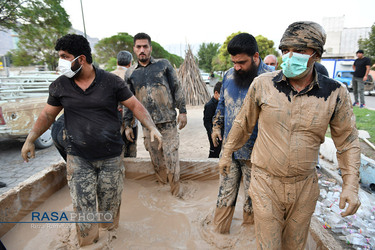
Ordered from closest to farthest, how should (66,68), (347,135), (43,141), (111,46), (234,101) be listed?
(347,135), (66,68), (234,101), (43,141), (111,46)

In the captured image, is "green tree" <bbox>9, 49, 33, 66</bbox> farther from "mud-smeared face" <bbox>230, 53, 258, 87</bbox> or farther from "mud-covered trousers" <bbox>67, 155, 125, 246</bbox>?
"mud-smeared face" <bbox>230, 53, 258, 87</bbox>

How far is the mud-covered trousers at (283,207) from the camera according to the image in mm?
1800

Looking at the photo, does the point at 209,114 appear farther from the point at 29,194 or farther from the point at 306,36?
the point at 29,194

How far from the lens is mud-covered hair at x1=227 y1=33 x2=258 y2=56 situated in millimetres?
2357

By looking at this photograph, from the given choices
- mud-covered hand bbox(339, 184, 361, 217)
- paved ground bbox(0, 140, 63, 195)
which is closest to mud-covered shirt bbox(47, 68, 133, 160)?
mud-covered hand bbox(339, 184, 361, 217)

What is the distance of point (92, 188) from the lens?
8.00 ft

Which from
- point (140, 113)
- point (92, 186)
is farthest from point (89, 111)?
point (92, 186)

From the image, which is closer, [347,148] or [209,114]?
[347,148]

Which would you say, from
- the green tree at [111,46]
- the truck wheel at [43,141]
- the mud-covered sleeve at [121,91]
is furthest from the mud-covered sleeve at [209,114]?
the green tree at [111,46]

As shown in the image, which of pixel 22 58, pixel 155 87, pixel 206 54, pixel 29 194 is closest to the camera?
pixel 29 194

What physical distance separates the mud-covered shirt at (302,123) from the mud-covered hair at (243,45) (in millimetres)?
619

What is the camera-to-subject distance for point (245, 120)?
6.61 feet

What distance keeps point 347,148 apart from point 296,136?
14.5 inches

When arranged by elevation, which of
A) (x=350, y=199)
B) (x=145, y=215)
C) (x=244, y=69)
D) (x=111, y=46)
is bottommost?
(x=145, y=215)
